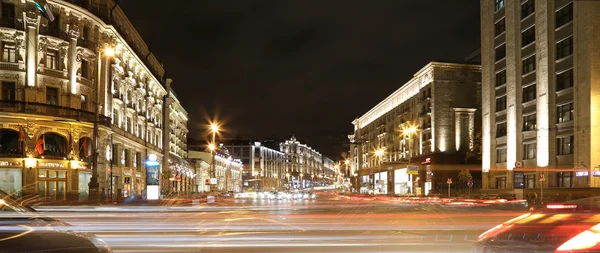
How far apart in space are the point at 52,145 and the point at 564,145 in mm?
42362

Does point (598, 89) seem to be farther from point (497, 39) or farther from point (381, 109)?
point (381, 109)

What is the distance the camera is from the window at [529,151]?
165 ft

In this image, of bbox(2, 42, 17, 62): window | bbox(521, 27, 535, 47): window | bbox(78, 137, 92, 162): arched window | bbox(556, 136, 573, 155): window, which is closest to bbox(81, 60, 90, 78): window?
bbox(78, 137, 92, 162): arched window

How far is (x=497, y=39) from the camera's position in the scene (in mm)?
56719

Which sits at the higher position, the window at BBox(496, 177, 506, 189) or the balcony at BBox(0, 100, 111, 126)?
the balcony at BBox(0, 100, 111, 126)

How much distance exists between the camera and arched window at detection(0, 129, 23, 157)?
136ft

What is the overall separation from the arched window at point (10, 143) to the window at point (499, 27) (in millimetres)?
46049

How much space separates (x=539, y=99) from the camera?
1909 inches

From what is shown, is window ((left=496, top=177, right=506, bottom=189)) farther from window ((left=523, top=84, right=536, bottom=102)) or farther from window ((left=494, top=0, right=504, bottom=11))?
window ((left=494, top=0, right=504, bottom=11))

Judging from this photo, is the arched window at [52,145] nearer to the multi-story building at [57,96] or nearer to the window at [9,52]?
the multi-story building at [57,96]

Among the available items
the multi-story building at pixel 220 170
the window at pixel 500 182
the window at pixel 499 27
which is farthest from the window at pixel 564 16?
the multi-story building at pixel 220 170

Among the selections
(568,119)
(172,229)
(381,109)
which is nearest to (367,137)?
(381,109)

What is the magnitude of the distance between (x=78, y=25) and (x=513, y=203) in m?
38.3

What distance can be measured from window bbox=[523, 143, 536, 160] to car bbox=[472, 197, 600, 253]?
47.1 meters
